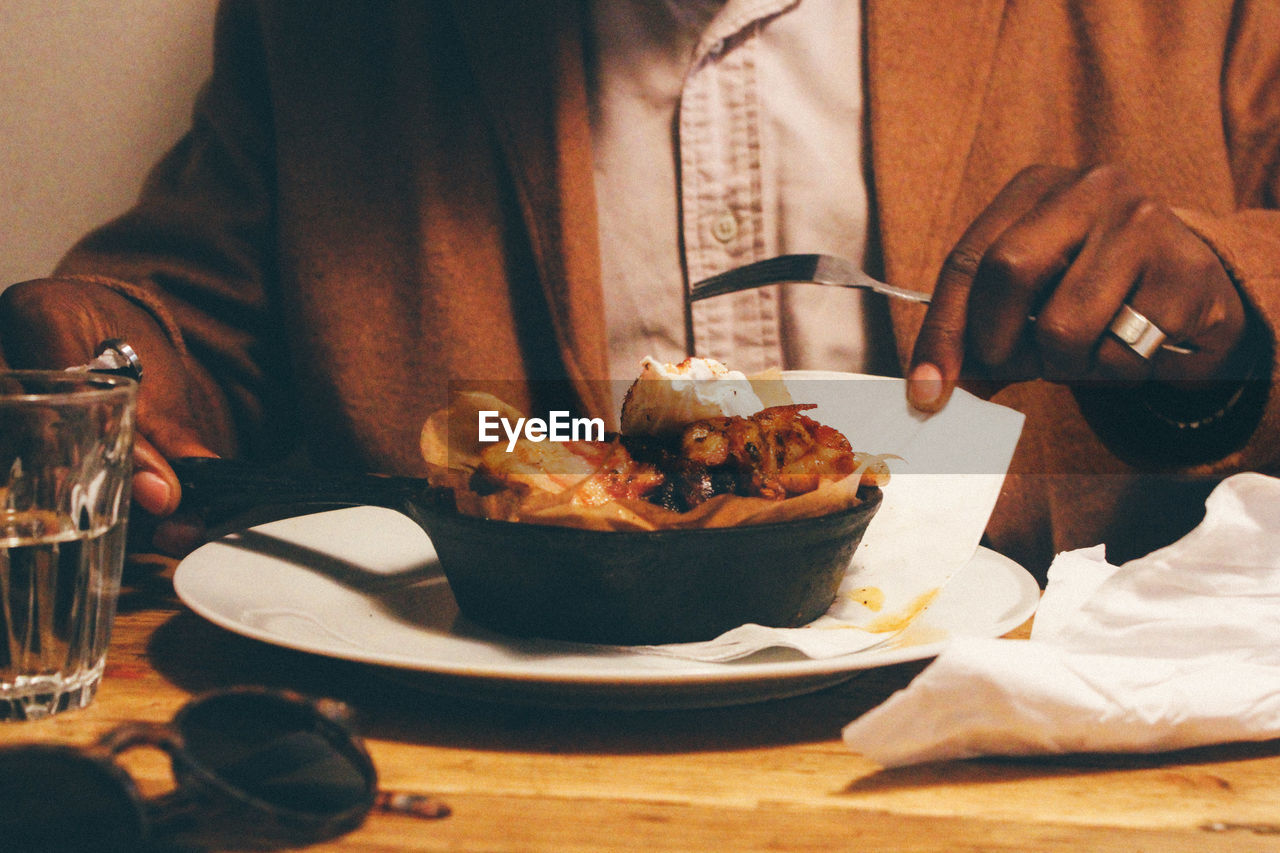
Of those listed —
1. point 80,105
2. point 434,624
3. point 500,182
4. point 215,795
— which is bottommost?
point 434,624

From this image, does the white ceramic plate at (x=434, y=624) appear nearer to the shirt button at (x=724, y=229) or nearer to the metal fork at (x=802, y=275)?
the metal fork at (x=802, y=275)

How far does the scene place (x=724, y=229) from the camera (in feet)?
4.94

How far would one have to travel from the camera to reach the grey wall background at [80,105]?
159 cm

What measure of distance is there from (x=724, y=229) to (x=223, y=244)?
87 cm

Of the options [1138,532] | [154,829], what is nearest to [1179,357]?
[1138,532]

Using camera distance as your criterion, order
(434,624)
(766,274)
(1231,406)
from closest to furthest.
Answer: (434,624)
(766,274)
(1231,406)

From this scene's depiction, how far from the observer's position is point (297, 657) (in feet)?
2.08

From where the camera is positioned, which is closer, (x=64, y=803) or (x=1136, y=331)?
(x=64, y=803)

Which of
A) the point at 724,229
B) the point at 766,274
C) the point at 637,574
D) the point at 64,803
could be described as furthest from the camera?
the point at 724,229

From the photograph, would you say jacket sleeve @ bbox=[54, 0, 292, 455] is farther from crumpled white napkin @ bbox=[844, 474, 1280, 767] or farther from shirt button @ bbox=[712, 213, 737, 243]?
crumpled white napkin @ bbox=[844, 474, 1280, 767]

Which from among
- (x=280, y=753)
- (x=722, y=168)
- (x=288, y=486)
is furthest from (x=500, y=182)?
(x=280, y=753)

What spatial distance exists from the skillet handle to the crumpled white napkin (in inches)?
15.7

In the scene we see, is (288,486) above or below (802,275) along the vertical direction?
below

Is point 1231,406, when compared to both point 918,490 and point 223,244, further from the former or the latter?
point 223,244
